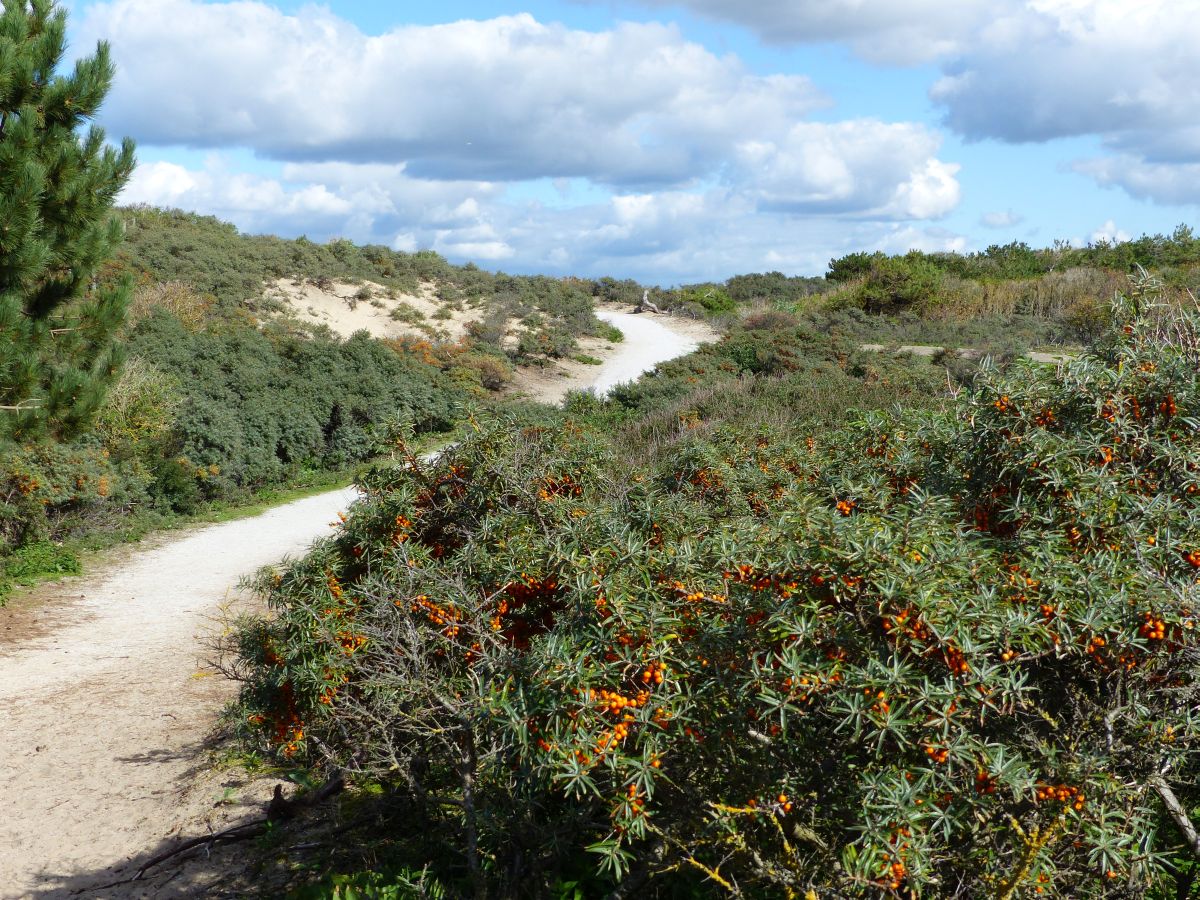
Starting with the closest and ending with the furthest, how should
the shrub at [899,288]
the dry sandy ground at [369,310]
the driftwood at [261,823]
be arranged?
1. the driftwood at [261,823]
2. the dry sandy ground at [369,310]
3. the shrub at [899,288]

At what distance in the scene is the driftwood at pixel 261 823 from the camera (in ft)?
15.8

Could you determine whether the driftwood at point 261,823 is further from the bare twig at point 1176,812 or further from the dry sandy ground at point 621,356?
the dry sandy ground at point 621,356

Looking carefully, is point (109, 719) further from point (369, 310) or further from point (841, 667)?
point (369, 310)

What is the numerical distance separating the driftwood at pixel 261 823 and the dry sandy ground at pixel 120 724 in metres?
0.08

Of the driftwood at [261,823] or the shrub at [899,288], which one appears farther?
the shrub at [899,288]

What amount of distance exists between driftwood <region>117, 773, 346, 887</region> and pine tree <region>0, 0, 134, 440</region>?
16.4 ft

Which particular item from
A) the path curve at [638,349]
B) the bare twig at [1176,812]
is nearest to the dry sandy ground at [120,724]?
the bare twig at [1176,812]

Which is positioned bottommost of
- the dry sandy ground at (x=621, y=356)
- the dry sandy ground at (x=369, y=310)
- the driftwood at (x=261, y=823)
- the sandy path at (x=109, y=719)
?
the sandy path at (x=109, y=719)

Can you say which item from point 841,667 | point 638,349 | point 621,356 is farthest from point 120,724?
point 638,349

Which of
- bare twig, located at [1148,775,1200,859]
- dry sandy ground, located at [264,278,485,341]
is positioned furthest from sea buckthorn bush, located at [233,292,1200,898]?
dry sandy ground, located at [264,278,485,341]

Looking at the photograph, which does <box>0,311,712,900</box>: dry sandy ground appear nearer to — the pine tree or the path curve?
the pine tree

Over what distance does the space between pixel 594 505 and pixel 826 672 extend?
186cm

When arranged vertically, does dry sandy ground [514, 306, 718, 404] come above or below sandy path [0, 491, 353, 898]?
above

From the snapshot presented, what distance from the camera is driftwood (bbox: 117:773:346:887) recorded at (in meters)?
4.82
